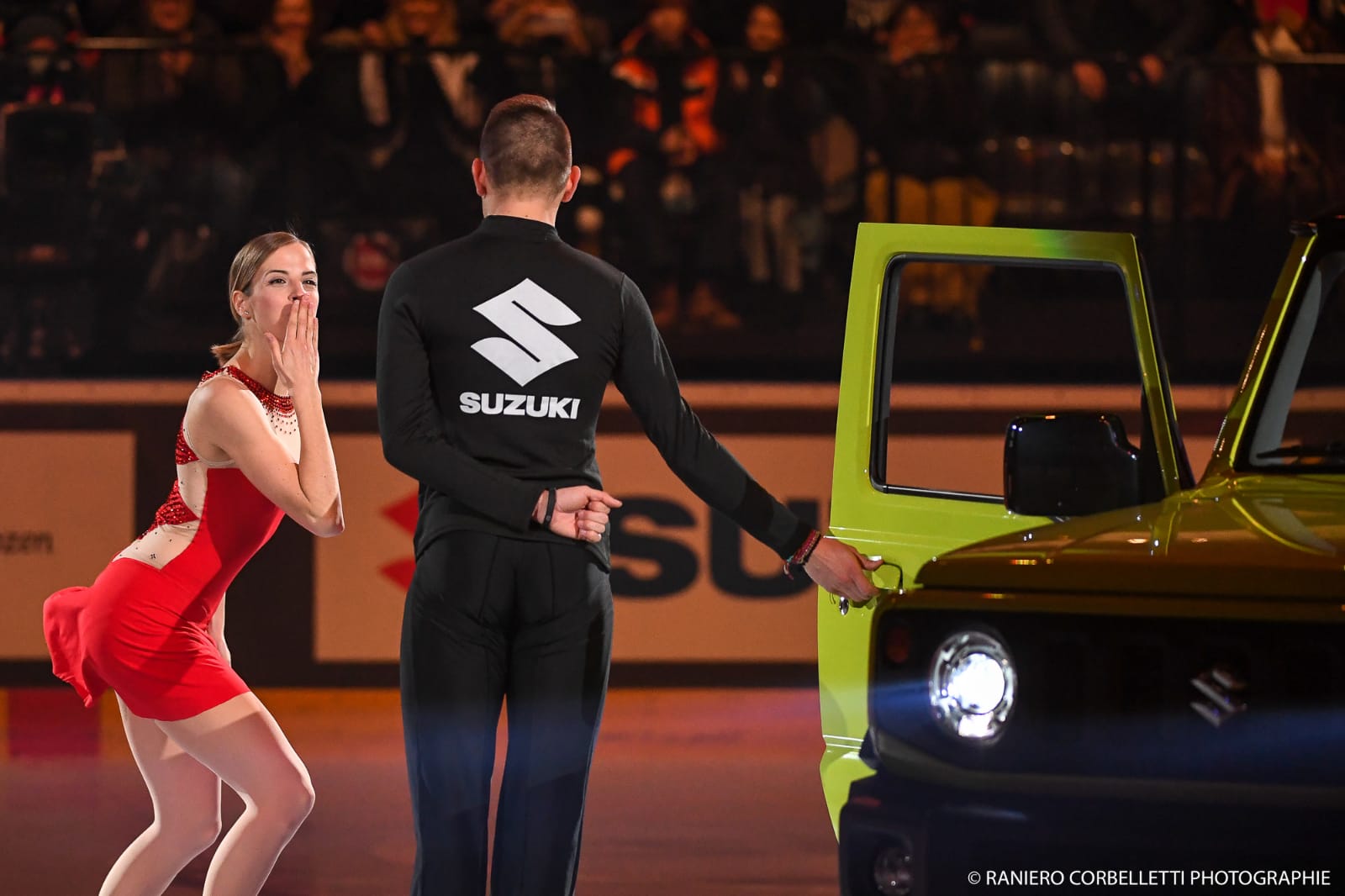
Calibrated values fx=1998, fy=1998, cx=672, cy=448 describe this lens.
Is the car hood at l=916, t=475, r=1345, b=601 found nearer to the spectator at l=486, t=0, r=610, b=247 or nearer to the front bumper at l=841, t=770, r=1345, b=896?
the front bumper at l=841, t=770, r=1345, b=896

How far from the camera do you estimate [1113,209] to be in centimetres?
938

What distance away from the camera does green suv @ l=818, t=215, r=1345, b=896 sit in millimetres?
3127

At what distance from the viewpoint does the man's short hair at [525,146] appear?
373 centimetres

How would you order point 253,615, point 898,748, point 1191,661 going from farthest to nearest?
point 253,615, point 898,748, point 1191,661

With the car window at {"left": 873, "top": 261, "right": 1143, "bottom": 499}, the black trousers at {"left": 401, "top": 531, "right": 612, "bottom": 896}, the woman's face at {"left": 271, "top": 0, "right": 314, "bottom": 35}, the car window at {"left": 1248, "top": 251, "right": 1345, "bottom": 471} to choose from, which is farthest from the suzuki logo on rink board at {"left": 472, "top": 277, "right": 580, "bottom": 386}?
the woman's face at {"left": 271, "top": 0, "right": 314, "bottom": 35}

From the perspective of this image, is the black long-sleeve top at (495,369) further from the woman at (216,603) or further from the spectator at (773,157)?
the spectator at (773,157)

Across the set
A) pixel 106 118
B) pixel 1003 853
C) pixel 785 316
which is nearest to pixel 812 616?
pixel 785 316

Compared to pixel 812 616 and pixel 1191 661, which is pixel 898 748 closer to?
pixel 1191 661

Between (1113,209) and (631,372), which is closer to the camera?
(631,372)

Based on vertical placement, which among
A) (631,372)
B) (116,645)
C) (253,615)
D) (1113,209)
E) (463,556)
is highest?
(1113,209)

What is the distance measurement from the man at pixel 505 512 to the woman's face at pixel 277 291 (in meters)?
0.65

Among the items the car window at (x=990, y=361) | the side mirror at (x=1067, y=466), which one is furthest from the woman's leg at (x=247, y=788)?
the car window at (x=990, y=361)

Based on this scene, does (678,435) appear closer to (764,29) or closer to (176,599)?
(176,599)

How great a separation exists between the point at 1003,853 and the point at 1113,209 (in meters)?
6.57
